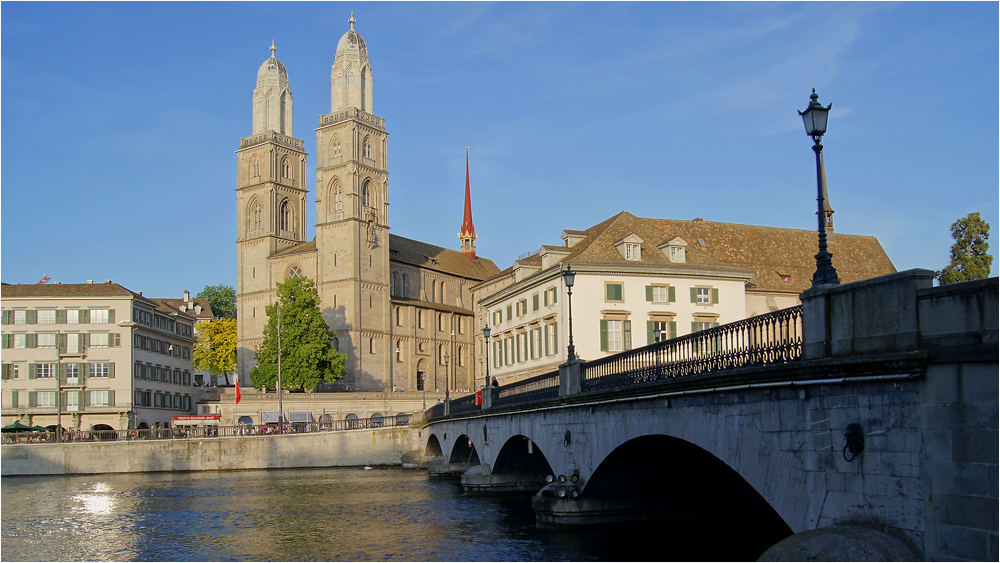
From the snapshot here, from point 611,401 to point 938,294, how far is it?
488 inches

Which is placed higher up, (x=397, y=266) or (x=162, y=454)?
(x=397, y=266)

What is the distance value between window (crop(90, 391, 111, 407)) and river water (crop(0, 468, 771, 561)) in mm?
33642

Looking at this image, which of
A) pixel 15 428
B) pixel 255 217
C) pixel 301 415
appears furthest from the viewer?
pixel 255 217

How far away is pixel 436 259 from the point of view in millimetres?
132125

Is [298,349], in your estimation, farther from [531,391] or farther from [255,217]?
[531,391]

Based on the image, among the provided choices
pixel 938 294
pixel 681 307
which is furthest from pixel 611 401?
pixel 681 307

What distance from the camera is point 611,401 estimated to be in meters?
24.5

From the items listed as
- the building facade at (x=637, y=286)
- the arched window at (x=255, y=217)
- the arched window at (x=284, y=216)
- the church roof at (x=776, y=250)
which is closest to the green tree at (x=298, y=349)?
the building facade at (x=637, y=286)

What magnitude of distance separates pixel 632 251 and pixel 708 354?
39.3 meters

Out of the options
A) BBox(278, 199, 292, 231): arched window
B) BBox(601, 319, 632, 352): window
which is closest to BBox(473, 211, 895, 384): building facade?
BBox(601, 319, 632, 352): window

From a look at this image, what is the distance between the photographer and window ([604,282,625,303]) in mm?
57000

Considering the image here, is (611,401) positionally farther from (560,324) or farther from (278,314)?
(278,314)

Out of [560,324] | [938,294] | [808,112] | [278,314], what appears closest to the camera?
[938,294]

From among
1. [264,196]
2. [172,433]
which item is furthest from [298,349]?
[264,196]
